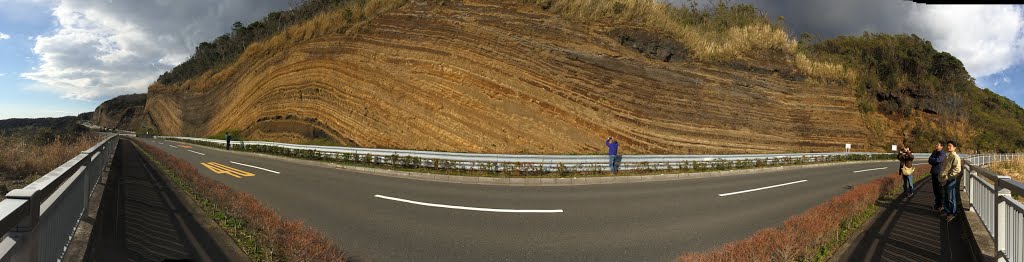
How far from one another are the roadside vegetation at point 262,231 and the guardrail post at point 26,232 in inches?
66.4

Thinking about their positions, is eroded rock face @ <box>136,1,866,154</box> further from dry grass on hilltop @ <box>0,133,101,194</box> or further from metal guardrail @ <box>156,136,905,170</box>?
dry grass on hilltop @ <box>0,133,101,194</box>

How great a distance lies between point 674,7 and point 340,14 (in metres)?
25.9

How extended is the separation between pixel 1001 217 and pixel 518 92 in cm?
1824

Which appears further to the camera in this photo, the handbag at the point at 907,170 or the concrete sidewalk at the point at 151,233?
the handbag at the point at 907,170

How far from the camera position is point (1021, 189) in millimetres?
4020

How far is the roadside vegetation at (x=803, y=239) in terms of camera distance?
13.6 ft

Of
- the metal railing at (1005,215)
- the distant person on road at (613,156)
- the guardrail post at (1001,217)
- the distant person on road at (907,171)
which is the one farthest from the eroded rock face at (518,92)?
the guardrail post at (1001,217)

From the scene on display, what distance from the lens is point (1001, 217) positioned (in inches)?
174

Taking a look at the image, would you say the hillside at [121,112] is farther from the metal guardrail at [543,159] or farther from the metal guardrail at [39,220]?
the metal guardrail at [39,220]

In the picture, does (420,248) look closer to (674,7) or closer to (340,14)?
(340,14)

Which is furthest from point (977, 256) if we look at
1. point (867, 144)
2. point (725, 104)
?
point (867, 144)

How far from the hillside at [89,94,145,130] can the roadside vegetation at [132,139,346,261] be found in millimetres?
103756

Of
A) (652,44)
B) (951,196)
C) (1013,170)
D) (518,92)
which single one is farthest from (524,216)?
(1013,170)

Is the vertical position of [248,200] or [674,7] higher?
[674,7]
